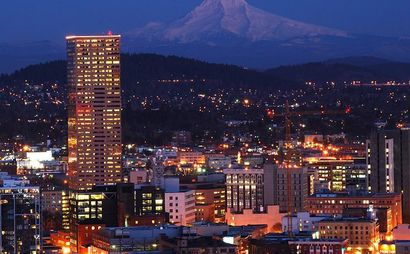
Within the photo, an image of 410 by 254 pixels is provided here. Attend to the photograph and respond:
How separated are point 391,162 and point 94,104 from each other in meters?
21.1

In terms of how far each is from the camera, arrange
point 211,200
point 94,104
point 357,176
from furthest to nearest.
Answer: point 94,104
point 357,176
point 211,200

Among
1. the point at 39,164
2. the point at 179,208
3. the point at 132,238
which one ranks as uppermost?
the point at 39,164

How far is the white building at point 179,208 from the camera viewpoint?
53688mm

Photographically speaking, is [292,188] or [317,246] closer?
[317,246]

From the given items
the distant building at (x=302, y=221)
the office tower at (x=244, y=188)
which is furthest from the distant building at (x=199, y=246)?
the office tower at (x=244, y=188)

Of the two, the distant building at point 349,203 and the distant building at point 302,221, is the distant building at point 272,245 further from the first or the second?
the distant building at point 349,203

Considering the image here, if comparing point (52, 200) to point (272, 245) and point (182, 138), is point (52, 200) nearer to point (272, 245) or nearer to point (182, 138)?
point (272, 245)

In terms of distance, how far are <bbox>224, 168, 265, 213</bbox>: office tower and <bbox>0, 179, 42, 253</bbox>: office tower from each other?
55.9 feet

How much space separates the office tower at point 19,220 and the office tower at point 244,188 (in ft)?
55.9

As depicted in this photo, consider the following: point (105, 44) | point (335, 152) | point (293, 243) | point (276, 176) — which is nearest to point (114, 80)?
point (105, 44)

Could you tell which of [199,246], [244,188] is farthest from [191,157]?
[199,246]

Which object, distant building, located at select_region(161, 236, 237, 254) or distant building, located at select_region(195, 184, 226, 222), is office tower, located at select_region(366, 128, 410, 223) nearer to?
distant building, located at select_region(195, 184, 226, 222)

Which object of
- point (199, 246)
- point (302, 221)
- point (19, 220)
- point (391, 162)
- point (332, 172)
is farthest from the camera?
point (332, 172)

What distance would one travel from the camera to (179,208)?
54.3 m
